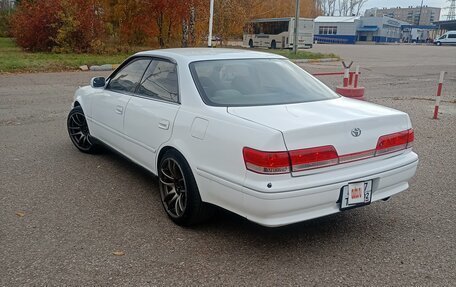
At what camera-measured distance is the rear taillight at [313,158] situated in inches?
113

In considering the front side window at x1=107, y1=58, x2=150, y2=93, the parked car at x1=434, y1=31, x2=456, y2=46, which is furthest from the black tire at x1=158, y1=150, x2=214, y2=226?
the parked car at x1=434, y1=31, x2=456, y2=46

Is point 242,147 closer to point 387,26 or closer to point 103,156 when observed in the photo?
point 103,156

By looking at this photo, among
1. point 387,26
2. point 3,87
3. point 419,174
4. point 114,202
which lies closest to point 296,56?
point 3,87

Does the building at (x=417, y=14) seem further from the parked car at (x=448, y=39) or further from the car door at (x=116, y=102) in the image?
the car door at (x=116, y=102)

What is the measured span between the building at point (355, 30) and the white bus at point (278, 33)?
4199 centimetres

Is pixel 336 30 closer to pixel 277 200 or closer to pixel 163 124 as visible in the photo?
pixel 163 124

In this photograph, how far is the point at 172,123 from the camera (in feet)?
11.8

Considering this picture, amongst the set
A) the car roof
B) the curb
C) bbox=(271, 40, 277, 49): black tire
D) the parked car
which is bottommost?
the curb

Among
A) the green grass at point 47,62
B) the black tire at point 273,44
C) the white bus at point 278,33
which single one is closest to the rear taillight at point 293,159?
the green grass at point 47,62

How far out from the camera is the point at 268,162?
281 cm

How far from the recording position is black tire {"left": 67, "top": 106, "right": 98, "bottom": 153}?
→ 18.4 feet

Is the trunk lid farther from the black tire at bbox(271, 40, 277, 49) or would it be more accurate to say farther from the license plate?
the black tire at bbox(271, 40, 277, 49)

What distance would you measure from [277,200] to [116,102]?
101 inches

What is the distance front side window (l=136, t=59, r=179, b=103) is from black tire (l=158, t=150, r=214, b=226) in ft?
1.94
